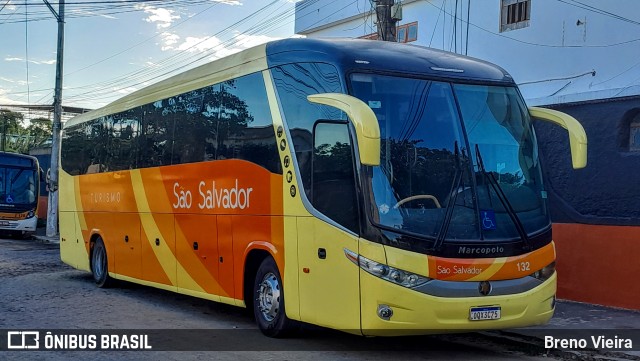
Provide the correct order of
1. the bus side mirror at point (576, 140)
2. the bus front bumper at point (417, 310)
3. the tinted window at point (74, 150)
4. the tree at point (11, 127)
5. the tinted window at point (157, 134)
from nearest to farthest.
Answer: the bus front bumper at point (417, 310)
the bus side mirror at point (576, 140)
the tinted window at point (157, 134)
the tinted window at point (74, 150)
the tree at point (11, 127)

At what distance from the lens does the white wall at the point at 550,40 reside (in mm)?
18594

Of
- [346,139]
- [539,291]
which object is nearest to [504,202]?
[539,291]

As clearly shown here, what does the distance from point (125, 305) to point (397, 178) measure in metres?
6.08

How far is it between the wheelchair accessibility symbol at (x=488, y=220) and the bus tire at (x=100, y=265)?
8525 millimetres

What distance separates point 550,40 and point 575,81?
1.50 metres

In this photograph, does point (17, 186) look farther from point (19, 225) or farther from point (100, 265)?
point (100, 265)

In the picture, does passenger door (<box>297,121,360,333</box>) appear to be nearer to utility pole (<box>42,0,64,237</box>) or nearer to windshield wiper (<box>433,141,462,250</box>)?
windshield wiper (<box>433,141,462,250</box>)

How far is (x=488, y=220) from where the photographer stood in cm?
716

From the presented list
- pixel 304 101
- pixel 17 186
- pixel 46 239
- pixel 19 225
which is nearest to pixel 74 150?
pixel 304 101

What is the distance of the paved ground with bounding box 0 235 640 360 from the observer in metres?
7.63

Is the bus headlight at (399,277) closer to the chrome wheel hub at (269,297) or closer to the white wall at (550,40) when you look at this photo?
the chrome wheel hub at (269,297)

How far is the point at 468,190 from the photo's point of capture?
7.21 metres

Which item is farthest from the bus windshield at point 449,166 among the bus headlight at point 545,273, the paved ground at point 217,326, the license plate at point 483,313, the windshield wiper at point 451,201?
the paved ground at point 217,326

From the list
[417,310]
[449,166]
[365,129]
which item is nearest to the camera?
[365,129]
